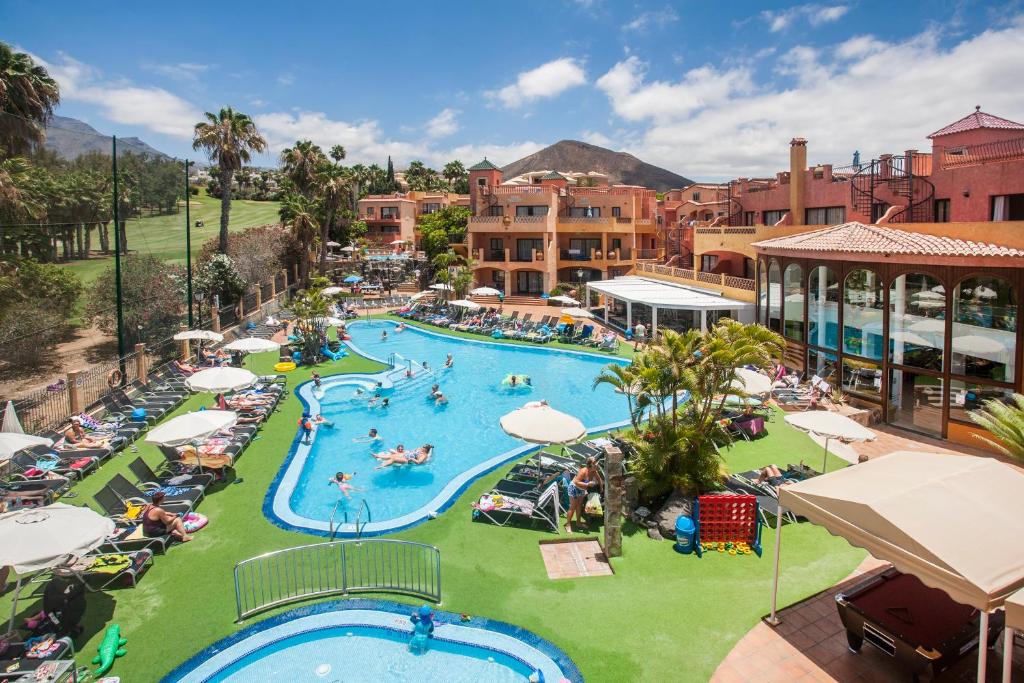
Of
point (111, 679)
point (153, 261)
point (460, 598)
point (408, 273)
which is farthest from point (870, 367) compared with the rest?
point (408, 273)

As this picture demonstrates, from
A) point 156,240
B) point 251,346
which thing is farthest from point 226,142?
point 251,346

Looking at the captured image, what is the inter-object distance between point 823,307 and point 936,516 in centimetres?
1619

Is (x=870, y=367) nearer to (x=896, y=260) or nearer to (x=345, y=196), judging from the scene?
(x=896, y=260)

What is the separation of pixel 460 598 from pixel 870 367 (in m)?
16.1

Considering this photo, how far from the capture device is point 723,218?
127 feet

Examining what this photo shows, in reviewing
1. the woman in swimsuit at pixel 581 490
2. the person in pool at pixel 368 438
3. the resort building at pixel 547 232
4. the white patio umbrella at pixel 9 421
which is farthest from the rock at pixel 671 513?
the resort building at pixel 547 232

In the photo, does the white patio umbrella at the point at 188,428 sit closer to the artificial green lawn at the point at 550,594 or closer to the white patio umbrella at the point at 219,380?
the artificial green lawn at the point at 550,594

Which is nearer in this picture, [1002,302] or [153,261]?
[1002,302]

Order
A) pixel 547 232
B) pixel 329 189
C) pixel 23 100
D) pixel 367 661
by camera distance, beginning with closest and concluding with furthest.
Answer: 1. pixel 367 661
2. pixel 23 100
3. pixel 547 232
4. pixel 329 189

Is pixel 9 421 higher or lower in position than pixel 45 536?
higher

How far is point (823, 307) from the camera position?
70.7ft

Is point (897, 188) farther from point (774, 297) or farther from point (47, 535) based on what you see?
point (47, 535)

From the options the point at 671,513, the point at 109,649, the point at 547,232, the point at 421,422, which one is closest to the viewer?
the point at 109,649

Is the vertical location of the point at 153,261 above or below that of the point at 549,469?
above
